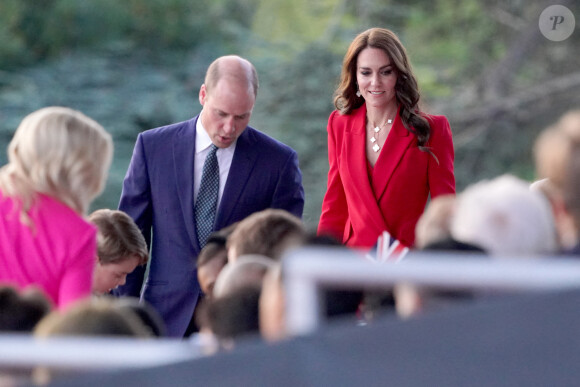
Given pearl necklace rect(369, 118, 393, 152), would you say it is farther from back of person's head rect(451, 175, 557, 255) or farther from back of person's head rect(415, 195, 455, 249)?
back of person's head rect(451, 175, 557, 255)

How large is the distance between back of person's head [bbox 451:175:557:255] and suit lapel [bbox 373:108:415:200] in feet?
5.76

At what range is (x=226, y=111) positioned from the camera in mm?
4457

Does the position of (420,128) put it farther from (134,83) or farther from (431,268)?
(134,83)

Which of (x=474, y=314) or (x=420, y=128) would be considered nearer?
(x=474, y=314)

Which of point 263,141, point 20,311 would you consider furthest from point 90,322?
point 263,141

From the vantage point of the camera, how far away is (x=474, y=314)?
1.84 metres

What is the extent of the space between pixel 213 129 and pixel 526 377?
2.78m

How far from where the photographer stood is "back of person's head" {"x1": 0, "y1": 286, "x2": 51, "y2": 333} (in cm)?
237

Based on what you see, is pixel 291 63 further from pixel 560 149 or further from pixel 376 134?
pixel 560 149

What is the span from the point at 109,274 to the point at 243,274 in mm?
1487

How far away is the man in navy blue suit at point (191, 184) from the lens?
4.49 m

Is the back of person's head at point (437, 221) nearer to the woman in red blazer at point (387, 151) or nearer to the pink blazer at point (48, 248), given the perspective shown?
the pink blazer at point (48, 248)

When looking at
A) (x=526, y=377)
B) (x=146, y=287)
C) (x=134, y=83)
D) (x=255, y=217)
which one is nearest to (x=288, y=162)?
(x=146, y=287)

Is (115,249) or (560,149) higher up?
(560,149)
